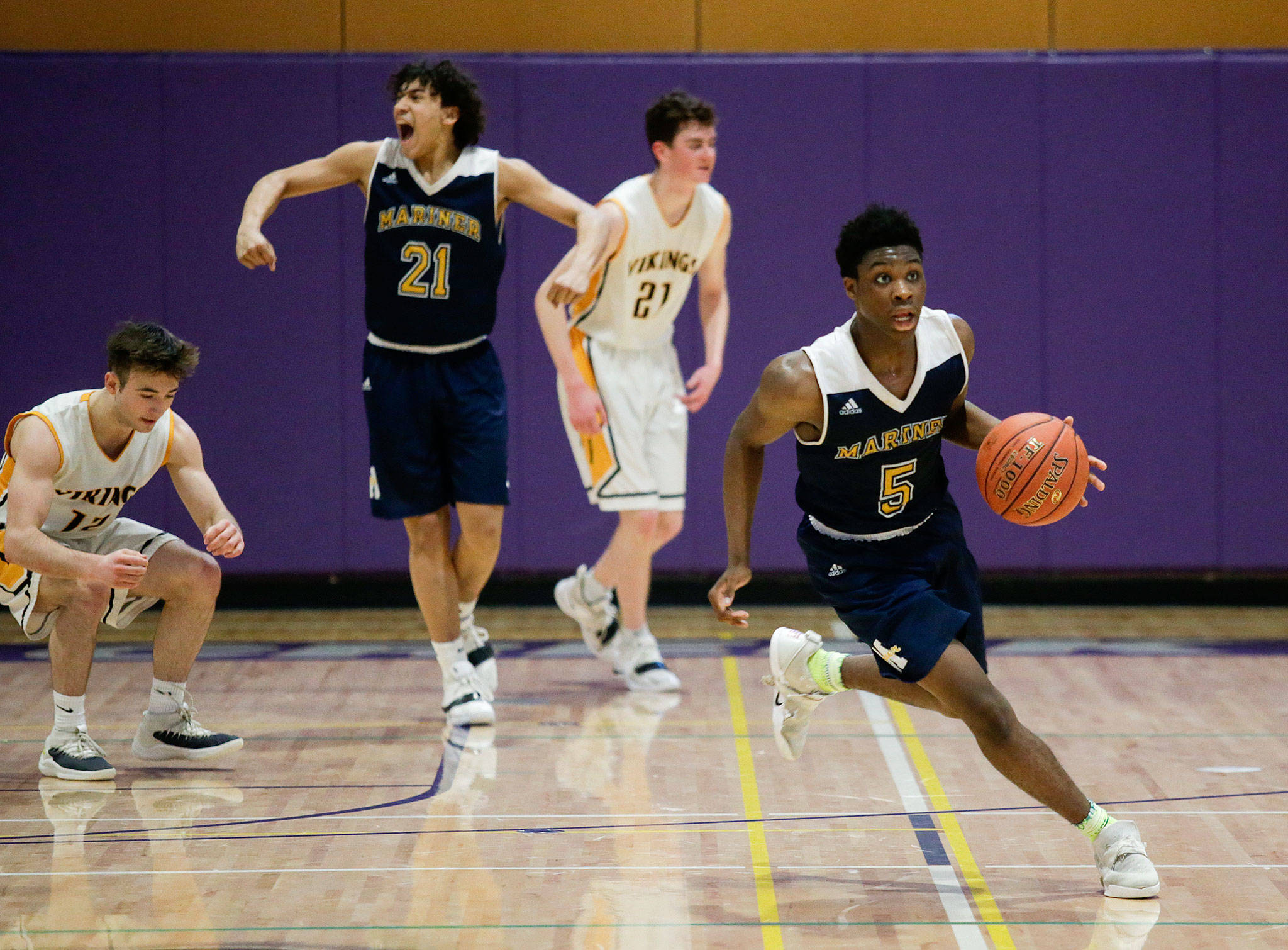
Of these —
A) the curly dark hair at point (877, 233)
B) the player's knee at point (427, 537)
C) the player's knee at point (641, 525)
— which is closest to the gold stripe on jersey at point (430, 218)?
the player's knee at point (427, 537)

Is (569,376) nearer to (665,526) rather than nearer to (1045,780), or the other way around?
(665,526)

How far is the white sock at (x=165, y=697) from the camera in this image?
450 cm

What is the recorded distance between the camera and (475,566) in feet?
16.9

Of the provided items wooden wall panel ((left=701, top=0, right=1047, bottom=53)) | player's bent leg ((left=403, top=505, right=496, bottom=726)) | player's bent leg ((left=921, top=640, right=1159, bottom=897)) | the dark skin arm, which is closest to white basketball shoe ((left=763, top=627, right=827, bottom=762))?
player's bent leg ((left=921, top=640, right=1159, bottom=897))

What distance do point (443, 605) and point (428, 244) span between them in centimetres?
115

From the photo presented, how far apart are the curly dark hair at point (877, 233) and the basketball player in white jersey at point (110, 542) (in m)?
1.77

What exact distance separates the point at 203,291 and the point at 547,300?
282cm

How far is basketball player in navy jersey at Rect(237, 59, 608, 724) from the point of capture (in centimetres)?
492

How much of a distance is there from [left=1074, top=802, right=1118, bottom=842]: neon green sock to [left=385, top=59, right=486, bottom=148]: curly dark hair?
2.86 m

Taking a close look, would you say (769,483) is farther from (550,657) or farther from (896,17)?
(896,17)

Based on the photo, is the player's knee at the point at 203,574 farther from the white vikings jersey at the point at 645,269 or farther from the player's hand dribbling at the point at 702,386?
the player's hand dribbling at the point at 702,386

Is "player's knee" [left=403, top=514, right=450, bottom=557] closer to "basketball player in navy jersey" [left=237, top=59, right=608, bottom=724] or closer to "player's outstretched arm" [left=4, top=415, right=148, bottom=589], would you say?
"basketball player in navy jersey" [left=237, top=59, right=608, bottom=724]

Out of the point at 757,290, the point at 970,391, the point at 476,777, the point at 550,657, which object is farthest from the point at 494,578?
the point at 476,777

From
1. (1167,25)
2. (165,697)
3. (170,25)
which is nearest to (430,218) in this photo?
(165,697)
